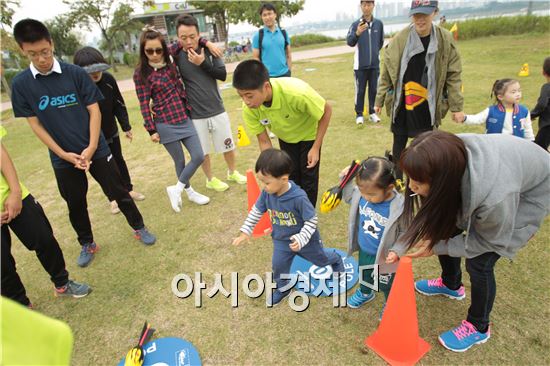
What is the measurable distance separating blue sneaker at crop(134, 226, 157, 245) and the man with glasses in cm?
38

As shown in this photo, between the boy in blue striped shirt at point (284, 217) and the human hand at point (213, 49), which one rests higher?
the human hand at point (213, 49)

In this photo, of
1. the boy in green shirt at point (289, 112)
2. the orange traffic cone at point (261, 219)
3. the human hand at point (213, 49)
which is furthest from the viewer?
the human hand at point (213, 49)

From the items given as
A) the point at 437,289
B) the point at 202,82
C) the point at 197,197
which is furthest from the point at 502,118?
the point at 197,197

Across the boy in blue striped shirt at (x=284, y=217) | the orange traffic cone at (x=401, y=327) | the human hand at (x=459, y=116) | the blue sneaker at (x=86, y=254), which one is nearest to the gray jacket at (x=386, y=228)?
the orange traffic cone at (x=401, y=327)

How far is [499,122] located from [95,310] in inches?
160

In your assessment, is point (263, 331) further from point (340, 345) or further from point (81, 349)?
point (81, 349)

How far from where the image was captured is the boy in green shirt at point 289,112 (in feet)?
7.99

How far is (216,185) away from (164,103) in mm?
1310

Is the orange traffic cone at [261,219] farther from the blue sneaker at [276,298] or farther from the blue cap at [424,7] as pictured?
the blue cap at [424,7]

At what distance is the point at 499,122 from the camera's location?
3.43 metres

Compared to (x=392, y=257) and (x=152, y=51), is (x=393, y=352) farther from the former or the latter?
(x=152, y=51)

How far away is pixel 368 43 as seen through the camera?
5.86 metres

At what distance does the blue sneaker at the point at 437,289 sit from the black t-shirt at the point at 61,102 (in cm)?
295

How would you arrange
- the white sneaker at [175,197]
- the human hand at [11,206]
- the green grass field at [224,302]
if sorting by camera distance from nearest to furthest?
the green grass field at [224,302] → the human hand at [11,206] → the white sneaker at [175,197]
